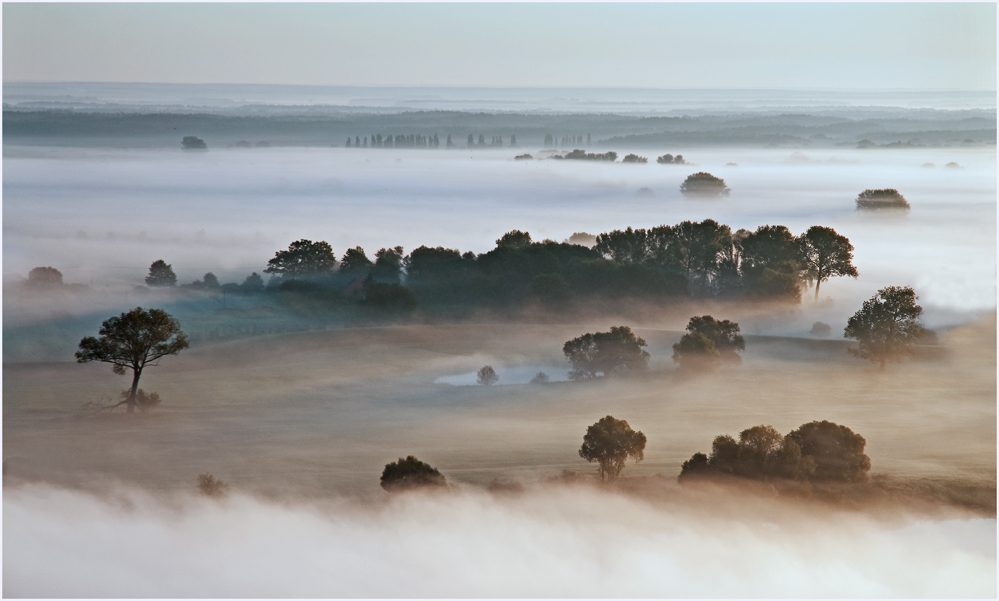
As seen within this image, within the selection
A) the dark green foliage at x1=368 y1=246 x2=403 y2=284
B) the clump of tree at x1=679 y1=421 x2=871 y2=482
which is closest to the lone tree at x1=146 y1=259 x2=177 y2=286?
the dark green foliage at x1=368 y1=246 x2=403 y2=284

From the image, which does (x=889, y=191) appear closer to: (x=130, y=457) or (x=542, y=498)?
(x=542, y=498)

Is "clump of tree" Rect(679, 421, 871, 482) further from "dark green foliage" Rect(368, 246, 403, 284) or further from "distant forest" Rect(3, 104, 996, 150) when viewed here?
"distant forest" Rect(3, 104, 996, 150)

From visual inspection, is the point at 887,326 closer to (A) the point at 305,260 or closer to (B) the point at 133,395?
(A) the point at 305,260

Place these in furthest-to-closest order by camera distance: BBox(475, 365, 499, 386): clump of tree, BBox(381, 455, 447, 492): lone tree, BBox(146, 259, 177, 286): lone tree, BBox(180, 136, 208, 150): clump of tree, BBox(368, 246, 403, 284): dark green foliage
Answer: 1. BBox(180, 136, 208, 150): clump of tree
2. BBox(368, 246, 403, 284): dark green foliage
3. BBox(146, 259, 177, 286): lone tree
4. BBox(475, 365, 499, 386): clump of tree
5. BBox(381, 455, 447, 492): lone tree

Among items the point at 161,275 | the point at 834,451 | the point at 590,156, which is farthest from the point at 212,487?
the point at 834,451

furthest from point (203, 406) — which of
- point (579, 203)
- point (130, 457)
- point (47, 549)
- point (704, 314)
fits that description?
point (704, 314)
